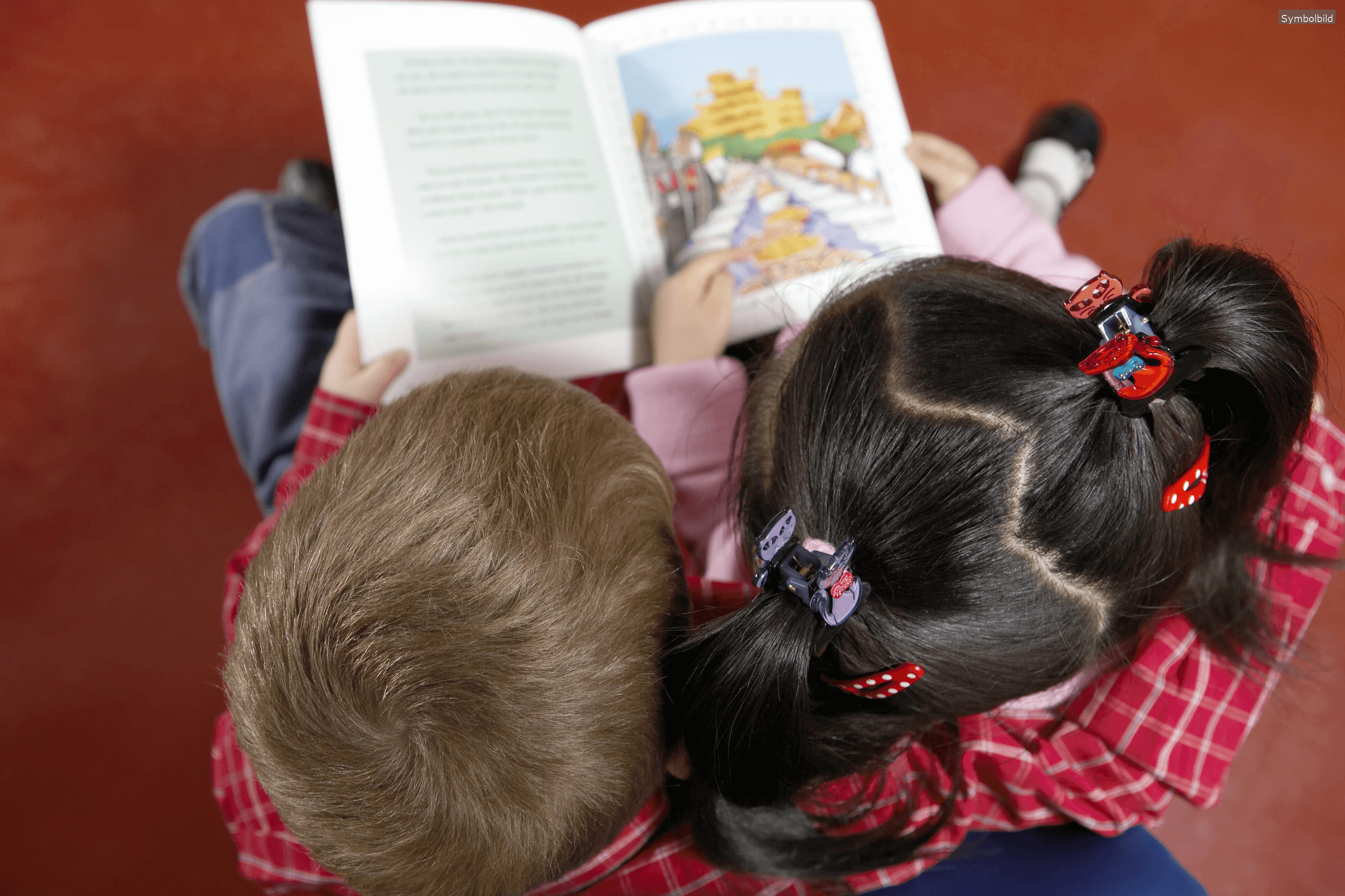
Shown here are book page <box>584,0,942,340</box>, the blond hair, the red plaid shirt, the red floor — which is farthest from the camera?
the red floor

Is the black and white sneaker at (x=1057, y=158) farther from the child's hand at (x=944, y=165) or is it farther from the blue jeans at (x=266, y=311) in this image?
the blue jeans at (x=266, y=311)

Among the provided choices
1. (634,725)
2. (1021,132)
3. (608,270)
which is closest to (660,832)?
(634,725)

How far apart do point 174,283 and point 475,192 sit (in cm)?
45

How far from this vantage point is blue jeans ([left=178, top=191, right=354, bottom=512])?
25.3 inches

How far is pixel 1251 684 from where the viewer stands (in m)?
0.56

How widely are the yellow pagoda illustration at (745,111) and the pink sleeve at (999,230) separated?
0.59ft

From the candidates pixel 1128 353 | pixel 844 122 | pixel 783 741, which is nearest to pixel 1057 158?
pixel 844 122

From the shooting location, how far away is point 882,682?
0.35m

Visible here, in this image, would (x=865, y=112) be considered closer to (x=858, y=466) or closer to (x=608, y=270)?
(x=608, y=270)

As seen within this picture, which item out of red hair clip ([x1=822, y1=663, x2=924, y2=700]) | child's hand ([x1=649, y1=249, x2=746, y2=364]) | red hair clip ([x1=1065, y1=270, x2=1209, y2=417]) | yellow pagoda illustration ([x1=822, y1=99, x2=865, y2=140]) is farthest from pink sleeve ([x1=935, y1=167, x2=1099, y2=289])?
red hair clip ([x1=822, y1=663, x2=924, y2=700])

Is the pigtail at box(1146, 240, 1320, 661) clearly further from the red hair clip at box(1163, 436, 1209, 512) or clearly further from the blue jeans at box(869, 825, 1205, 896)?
the blue jeans at box(869, 825, 1205, 896)

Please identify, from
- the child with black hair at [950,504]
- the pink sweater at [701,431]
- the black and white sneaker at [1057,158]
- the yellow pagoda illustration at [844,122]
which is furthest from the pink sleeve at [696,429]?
the black and white sneaker at [1057,158]

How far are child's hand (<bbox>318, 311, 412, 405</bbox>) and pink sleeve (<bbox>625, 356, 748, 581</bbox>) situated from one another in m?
0.18

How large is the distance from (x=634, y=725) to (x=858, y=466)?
0.51ft
